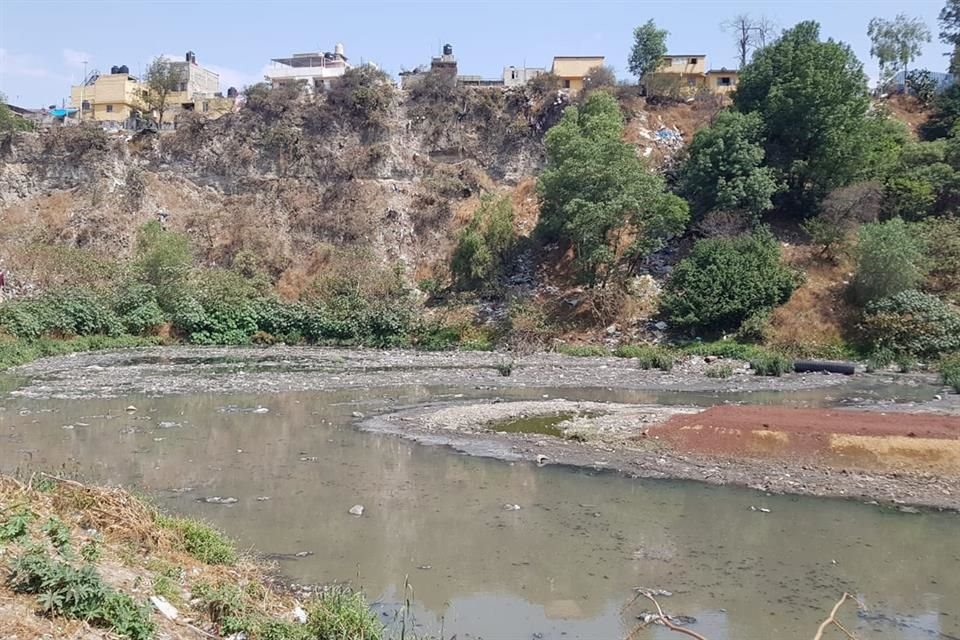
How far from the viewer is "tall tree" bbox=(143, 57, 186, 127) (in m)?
57.2


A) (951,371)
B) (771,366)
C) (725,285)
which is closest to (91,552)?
(771,366)

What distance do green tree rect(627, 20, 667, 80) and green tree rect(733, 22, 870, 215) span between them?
15.6 m

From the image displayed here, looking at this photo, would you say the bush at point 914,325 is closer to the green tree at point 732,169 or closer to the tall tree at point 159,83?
the green tree at point 732,169

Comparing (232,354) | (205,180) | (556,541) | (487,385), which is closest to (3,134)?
(205,180)

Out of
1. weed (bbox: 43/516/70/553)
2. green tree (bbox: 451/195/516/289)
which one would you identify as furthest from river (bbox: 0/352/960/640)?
green tree (bbox: 451/195/516/289)

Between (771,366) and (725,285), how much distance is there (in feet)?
20.7

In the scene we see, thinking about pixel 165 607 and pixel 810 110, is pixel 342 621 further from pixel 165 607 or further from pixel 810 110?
pixel 810 110

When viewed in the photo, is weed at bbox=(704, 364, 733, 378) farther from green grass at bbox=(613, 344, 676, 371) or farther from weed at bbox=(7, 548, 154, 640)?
weed at bbox=(7, 548, 154, 640)

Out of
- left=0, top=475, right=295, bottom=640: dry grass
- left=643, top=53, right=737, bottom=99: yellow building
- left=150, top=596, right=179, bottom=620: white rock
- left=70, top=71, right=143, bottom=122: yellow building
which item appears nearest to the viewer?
left=0, top=475, right=295, bottom=640: dry grass

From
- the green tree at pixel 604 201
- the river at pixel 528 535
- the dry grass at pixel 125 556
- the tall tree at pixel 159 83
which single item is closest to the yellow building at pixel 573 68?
the green tree at pixel 604 201

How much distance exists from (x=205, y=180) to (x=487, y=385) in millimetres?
35121

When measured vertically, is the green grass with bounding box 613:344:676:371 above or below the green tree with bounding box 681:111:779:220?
below

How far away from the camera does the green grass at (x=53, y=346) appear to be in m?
31.8

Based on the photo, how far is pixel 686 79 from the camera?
58.6 meters
